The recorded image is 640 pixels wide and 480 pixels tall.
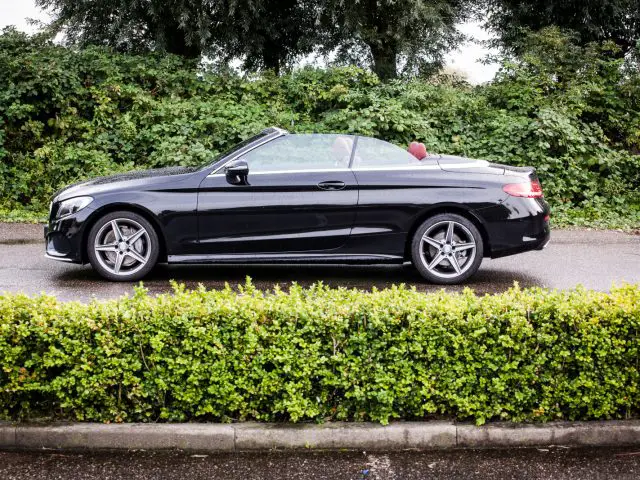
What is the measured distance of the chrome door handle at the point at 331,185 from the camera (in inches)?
315

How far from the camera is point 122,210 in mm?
7988

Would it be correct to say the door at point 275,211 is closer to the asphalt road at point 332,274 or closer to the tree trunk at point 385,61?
the asphalt road at point 332,274

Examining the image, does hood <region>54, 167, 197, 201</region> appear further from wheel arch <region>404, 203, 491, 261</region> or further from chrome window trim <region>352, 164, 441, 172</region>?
wheel arch <region>404, 203, 491, 261</region>

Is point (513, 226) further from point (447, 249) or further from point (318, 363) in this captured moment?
point (318, 363)

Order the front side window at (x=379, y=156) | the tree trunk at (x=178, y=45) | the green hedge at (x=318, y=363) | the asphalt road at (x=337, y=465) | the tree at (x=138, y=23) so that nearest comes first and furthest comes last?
the asphalt road at (x=337, y=465) → the green hedge at (x=318, y=363) → the front side window at (x=379, y=156) → the tree at (x=138, y=23) → the tree trunk at (x=178, y=45)

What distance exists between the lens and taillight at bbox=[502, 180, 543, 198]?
26.5ft

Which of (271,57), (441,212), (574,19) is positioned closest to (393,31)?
(271,57)

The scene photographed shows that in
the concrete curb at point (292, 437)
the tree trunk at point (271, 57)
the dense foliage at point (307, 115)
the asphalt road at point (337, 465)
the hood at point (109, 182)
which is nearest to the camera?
the asphalt road at point (337, 465)

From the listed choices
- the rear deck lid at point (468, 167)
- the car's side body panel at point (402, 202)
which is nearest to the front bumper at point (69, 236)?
the car's side body panel at point (402, 202)

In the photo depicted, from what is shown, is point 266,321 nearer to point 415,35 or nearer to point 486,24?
point 415,35

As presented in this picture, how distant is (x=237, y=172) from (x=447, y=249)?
2.26m

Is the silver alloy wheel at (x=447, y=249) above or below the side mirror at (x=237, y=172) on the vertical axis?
below

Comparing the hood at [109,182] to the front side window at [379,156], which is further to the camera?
the front side window at [379,156]

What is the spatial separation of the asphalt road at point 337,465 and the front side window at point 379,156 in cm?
423
